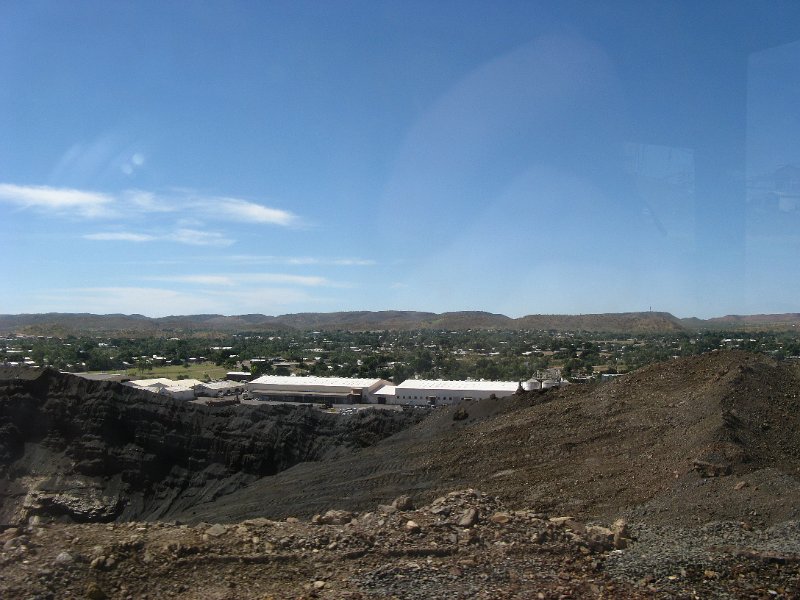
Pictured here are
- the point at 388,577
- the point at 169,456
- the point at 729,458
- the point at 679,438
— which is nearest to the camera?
the point at 388,577

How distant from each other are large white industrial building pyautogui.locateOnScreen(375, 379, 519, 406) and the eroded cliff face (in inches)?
439

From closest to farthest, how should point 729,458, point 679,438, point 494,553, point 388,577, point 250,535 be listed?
point 388,577, point 494,553, point 250,535, point 729,458, point 679,438

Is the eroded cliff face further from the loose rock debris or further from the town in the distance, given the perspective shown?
the loose rock debris

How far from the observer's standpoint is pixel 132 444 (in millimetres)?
23500

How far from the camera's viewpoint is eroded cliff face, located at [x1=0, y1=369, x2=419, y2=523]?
20984 millimetres

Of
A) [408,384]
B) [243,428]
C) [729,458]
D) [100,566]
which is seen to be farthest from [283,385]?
[100,566]

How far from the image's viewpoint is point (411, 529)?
30.0 feet

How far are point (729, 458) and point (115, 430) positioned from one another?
66.1 ft

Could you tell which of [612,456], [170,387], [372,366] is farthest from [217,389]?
[612,456]

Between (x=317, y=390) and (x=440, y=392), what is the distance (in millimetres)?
9090

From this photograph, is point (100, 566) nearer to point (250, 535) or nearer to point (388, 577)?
point (250, 535)

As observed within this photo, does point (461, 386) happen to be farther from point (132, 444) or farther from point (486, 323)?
point (486, 323)

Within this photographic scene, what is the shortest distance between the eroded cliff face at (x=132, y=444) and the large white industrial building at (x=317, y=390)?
14061 mm

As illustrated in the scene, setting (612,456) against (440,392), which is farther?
(440,392)
